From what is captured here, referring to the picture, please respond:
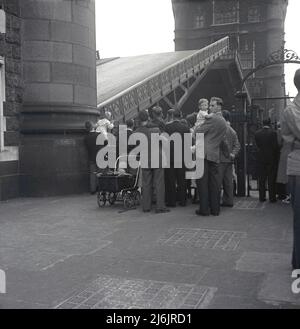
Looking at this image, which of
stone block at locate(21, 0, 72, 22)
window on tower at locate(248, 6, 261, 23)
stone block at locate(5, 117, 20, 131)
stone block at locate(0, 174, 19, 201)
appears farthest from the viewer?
window on tower at locate(248, 6, 261, 23)

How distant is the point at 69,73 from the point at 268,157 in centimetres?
481

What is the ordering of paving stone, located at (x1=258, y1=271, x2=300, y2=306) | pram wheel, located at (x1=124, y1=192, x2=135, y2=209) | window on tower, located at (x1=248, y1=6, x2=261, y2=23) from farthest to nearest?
window on tower, located at (x1=248, y1=6, x2=261, y2=23) → pram wheel, located at (x1=124, y1=192, x2=135, y2=209) → paving stone, located at (x1=258, y1=271, x2=300, y2=306)

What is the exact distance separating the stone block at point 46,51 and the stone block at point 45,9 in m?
0.58

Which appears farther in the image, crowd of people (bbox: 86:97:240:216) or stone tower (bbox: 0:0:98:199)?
stone tower (bbox: 0:0:98:199)

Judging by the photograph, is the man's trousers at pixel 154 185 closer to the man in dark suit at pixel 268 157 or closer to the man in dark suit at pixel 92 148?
the man in dark suit at pixel 268 157

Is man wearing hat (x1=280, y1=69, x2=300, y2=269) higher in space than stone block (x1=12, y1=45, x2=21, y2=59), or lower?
lower

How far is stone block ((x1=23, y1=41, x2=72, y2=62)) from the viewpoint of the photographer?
10.4 meters

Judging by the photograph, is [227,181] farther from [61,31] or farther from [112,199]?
[61,31]

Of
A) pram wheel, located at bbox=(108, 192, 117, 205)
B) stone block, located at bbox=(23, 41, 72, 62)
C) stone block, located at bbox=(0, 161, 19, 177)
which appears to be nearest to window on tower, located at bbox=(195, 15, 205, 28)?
stone block, located at bbox=(23, 41, 72, 62)

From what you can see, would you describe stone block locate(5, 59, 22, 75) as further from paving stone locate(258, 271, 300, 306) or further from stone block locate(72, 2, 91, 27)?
paving stone locate(258, 271, 300, 306)

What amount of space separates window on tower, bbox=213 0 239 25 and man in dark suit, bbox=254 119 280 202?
3950 cm
